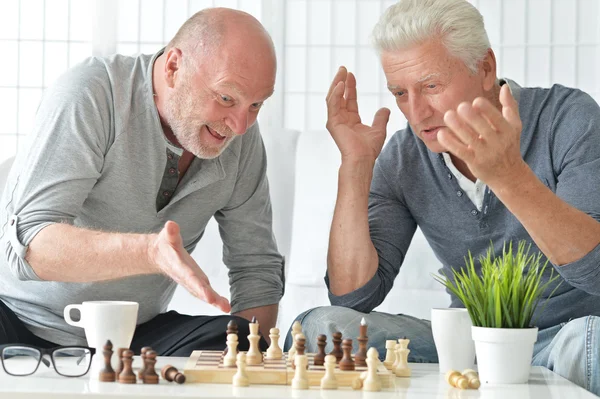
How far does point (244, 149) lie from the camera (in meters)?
2.43

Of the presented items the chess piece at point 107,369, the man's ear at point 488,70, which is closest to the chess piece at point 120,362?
the chess piece at point 107,369

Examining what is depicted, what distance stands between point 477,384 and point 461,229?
0.87 m

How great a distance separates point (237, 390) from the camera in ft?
4.58

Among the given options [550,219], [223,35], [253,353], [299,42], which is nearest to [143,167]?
[223,35]

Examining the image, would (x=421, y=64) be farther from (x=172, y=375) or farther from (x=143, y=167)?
(x=172, y=375)

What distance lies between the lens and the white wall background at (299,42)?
11.0 ft

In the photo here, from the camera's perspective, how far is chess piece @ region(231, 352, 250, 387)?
143 centimetres

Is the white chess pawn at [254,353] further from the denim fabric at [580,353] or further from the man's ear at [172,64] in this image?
the man's ear at [172,64]

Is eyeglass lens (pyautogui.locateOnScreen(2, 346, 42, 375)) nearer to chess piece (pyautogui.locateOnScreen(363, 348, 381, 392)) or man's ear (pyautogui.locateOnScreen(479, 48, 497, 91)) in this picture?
chess piece (pyautogui.locateOnScreen(363, 348, 381, 392))

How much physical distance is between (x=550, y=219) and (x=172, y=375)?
867 millimetres

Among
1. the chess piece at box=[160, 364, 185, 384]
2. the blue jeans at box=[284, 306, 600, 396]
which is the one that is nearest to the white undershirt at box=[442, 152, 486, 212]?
the blue jeans at box=[284, 306, 600, 396]

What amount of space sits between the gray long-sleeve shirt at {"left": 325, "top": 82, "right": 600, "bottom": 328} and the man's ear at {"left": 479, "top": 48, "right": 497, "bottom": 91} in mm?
77

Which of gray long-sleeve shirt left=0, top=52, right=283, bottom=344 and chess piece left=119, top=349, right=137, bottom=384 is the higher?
gray long-sleeve shirt left=0, top=52, right=283, bottom=344

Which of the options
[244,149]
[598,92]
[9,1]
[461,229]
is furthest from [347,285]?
[9,1]
